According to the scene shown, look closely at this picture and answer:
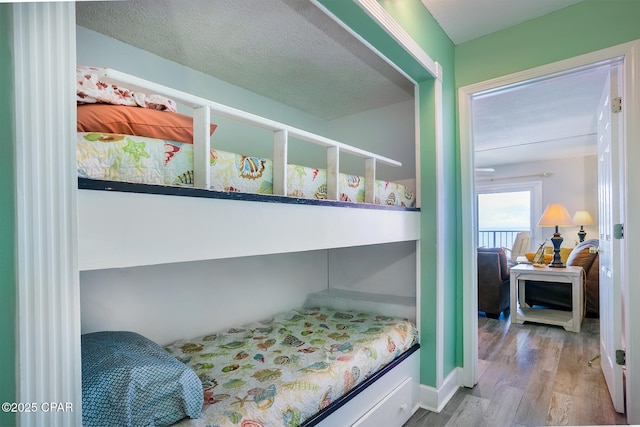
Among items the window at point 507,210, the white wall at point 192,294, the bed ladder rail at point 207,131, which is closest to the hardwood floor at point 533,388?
the white wall at point 192,294

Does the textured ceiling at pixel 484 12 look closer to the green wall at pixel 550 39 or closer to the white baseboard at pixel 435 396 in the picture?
the green wall at pixel 550 39

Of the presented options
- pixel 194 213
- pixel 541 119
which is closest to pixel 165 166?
pixel 194 213

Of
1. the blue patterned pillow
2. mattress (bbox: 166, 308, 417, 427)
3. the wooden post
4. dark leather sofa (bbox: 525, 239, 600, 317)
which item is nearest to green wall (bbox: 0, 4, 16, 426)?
the blue patterned pillow

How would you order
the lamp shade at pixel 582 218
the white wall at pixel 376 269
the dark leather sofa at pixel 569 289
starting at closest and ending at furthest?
1. the white wall at pixel 376 269
2. the dark leather sofa at pixel 569 289
3. the lamp shade at pixel 582 218

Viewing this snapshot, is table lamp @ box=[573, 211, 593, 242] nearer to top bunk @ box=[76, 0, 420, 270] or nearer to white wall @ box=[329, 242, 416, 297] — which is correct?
top bunk @ box=[76, 0, 420, 270]

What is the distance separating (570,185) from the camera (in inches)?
228

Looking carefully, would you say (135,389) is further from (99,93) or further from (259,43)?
(259,43)

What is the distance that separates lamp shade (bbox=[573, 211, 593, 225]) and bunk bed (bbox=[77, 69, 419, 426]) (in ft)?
14.9

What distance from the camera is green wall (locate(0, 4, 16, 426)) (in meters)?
0.59

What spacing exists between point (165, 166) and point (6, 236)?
0.39 m

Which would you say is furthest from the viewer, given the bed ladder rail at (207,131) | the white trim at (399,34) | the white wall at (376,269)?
the white wall at (376,269)

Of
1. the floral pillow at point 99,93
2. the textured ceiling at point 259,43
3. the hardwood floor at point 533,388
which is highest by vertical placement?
the textured ceiling at point 259,43

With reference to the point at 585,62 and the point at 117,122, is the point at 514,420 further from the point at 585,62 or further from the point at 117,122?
the point at 117,122

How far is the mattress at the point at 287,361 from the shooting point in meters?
1.18
